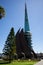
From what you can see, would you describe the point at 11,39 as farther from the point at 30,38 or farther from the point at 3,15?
the point at 30,38

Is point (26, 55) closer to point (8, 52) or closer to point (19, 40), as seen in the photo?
point (19, 40)

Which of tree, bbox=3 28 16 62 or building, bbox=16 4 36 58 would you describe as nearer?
tree, bbox=3 28 16 62

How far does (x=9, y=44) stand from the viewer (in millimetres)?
65250

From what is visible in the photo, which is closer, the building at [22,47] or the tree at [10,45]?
the tree at [10,45]

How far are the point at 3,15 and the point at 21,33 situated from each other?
3285 inches

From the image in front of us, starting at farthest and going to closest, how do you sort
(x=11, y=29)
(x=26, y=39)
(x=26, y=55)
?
(x=26, y=39) → (x=26, y=55) → (x=11, y=29)

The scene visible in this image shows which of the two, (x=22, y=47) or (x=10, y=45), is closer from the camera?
(x=10, y=45)

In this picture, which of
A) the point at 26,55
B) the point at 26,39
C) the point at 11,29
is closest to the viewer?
the point at 11,29

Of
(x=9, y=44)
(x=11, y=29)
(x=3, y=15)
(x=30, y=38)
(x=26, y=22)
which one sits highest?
(x=26, y=22)

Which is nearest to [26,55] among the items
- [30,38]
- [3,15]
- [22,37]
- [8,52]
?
[22,37]

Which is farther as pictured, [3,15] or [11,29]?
[11,29]

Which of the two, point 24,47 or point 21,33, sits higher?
point 21,33

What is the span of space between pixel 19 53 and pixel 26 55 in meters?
3.61

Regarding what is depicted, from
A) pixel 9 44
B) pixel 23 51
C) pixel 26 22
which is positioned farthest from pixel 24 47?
pixel 9 44
